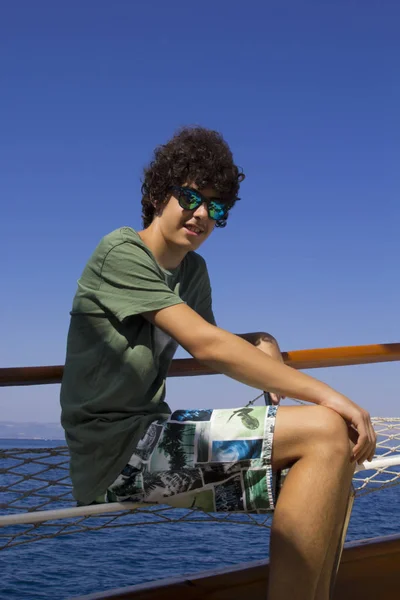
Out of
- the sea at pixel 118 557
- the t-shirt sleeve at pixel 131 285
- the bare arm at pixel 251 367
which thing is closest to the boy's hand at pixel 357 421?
the bare arm at pixel 251 367

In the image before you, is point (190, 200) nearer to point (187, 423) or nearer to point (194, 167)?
point (194, 167)

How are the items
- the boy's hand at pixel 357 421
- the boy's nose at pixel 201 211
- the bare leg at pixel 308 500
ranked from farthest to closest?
the boy's nose at pixel 201 211 → the boy's hand at pixel 357 421 → the bare leg at pixel 308 500

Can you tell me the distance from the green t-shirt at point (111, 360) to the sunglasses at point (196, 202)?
0.20 m

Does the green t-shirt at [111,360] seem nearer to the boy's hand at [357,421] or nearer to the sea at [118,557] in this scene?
the boy's hand at [357,421]

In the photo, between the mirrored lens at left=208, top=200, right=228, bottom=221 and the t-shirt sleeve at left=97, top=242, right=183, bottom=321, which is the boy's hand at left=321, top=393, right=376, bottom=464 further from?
the mirrored lens at left=208, top=200, right=228, bottom=221

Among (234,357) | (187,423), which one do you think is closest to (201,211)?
(234,357)

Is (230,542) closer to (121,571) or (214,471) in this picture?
(121,571)

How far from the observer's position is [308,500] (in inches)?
49.9

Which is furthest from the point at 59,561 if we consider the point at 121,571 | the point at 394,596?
the point at 394,596

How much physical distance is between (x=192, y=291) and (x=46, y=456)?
0.62 m

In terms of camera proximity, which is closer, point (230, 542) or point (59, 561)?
point (59, 561)

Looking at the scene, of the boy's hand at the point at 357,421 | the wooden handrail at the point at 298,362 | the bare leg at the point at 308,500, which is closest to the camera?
the bare leg at the point at 308,500

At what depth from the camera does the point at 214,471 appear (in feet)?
4.75

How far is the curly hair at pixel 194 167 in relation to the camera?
1758 mm
